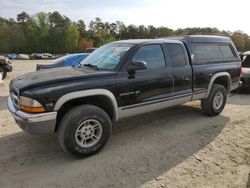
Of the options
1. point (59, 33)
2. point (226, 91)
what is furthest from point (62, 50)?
point (226, 91)

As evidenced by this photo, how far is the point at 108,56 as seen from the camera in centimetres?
474

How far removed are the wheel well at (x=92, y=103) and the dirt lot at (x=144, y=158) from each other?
0.65m

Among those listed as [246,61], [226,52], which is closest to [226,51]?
[226,52]

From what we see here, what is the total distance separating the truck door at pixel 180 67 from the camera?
5035 millimetres

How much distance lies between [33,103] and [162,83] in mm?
2423

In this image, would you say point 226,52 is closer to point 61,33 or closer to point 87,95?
point 87,95

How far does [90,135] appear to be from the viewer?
13.3ft

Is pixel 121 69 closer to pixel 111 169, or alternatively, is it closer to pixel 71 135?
pixel 71 135

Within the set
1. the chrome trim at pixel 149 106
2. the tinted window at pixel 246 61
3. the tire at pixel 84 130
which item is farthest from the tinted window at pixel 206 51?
the tinted window at pixel 246 61

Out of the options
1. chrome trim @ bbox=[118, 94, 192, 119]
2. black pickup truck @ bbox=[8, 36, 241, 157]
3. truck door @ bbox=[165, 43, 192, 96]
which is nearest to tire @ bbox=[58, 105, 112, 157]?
black pickup truck @ bbox=[8, 36, 241, 157]

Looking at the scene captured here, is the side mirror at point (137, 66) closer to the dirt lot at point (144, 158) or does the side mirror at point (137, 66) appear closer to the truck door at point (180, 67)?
the truck door at point (180, 67)

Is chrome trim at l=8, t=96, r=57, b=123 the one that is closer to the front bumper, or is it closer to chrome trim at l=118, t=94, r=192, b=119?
the front bumper

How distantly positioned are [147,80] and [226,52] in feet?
9.46

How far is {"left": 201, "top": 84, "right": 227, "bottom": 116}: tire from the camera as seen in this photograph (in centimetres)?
589
